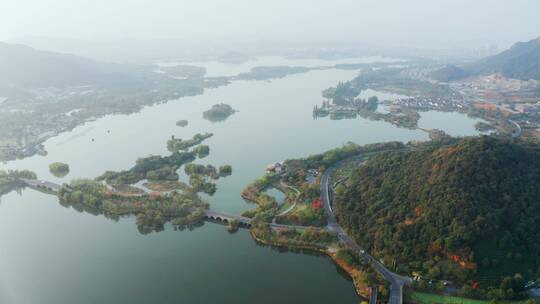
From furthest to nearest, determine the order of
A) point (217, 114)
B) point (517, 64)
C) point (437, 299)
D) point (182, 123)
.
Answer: point (517, 64) < point (217, 114) < point (182, 123) < point (437, 299)

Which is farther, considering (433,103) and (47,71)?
(47,71)

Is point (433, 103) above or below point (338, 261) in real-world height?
above

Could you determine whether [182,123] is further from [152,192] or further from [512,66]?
[512,66]

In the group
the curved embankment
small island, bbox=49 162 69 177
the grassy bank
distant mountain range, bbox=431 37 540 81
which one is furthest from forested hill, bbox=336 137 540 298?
distant mountain range, bbox=431 37 540 81

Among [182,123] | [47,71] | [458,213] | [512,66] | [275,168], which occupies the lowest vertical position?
[275,168]

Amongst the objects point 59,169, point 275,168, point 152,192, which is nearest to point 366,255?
point 275,168

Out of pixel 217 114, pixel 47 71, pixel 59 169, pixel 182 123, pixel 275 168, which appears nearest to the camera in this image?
pixel 275 168
